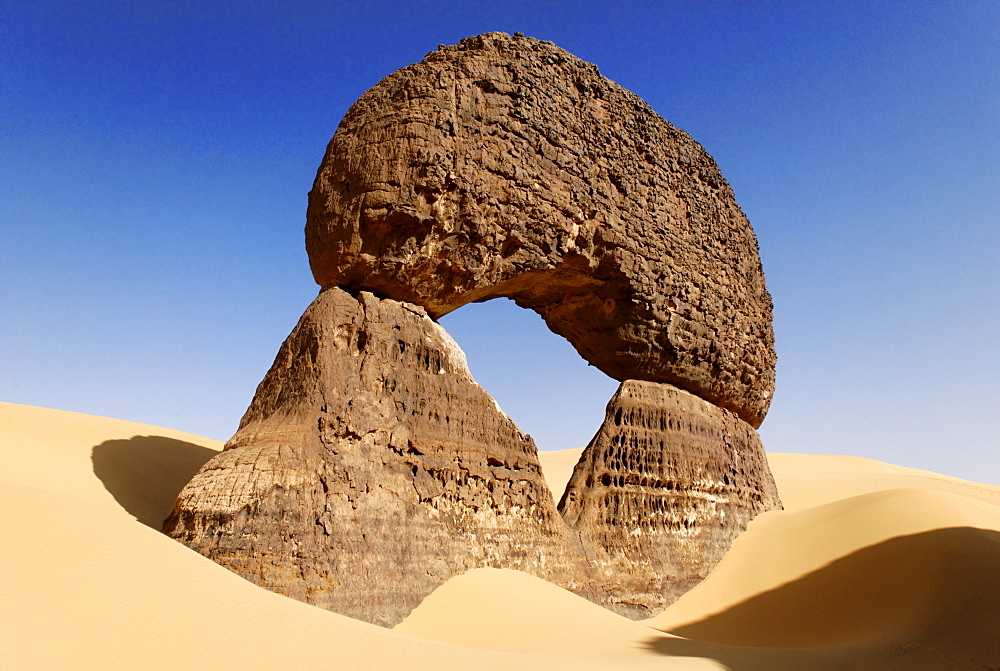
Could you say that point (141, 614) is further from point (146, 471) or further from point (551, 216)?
point (146, 471)

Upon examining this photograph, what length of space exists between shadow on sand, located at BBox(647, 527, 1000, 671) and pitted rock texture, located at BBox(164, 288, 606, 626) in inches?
63.0

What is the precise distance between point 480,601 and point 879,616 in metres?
3.67

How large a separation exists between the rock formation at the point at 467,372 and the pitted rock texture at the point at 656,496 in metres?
0.03

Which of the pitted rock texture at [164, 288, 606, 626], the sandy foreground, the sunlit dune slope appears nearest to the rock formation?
the pitted rock texture at [164, 288, 606, 626]

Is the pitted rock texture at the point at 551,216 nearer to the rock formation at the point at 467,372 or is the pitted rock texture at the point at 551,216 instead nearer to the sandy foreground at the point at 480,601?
the rock formation at the point at 467,372

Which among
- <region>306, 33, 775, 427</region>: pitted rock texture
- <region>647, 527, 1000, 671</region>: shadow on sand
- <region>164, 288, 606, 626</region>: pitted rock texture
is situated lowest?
<region>647, 527, 1000, 671</region>: shadow on sand

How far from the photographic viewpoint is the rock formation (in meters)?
5.55

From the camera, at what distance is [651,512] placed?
316 inches

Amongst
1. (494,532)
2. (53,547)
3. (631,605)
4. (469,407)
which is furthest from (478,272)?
(53,547)

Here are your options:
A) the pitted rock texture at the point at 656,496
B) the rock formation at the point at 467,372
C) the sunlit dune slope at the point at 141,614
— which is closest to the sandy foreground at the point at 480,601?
the sunlit dune slope at the point at 141,614

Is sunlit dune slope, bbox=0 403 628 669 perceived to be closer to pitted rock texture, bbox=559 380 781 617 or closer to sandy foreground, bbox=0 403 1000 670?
sandy foreground, bbox=0 403 1000 670

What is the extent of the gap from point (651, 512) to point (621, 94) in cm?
516

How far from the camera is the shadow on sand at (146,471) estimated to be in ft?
25.1

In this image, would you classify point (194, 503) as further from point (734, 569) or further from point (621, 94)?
point (621, 94)
